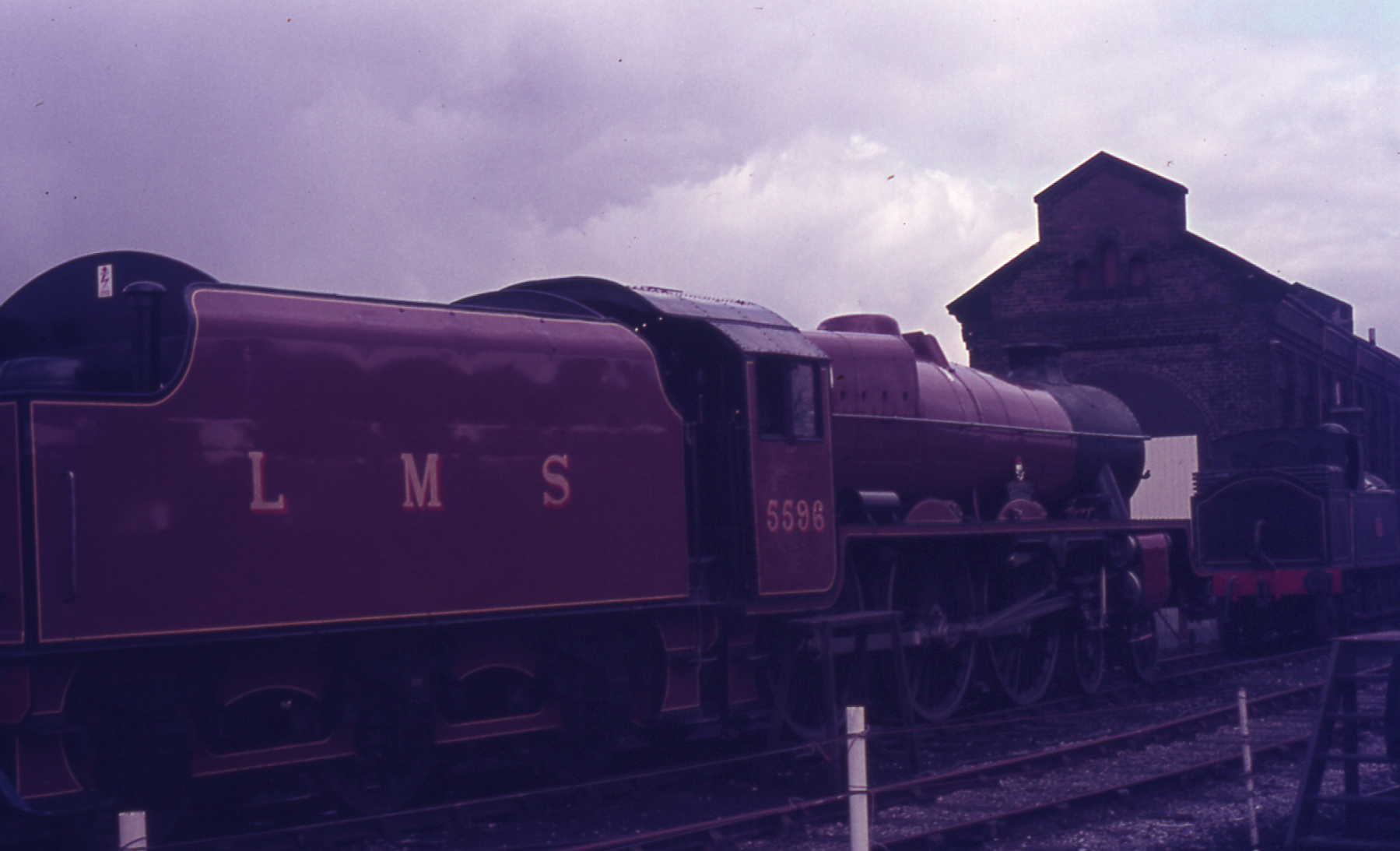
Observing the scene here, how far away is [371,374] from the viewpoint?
8625 mm

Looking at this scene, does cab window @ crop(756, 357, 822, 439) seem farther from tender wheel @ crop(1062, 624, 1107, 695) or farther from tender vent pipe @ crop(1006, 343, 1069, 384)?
tender vent pipe @ crop(1006, 343, 1069, 384)

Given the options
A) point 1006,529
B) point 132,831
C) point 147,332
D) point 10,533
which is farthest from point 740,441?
point 132,831

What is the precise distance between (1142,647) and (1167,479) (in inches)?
636

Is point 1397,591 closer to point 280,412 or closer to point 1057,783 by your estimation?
point 1057,783

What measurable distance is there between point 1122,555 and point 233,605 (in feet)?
34.4

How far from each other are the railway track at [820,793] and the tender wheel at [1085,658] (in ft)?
4.85

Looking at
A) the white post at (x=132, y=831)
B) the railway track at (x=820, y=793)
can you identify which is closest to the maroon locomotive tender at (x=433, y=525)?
the railway track at (x=820, y=793)

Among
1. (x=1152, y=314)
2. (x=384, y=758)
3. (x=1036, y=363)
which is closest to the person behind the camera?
(x=384, y=758)

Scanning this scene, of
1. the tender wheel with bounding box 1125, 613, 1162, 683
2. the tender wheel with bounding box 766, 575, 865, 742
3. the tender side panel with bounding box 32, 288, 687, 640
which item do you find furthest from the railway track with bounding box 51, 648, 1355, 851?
the tender wheel with bounding box 1125, 613, 1162, 683

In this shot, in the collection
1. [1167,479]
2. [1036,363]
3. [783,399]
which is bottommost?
[1167,479]

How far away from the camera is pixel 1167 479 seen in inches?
1243

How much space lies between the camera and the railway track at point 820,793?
832cm

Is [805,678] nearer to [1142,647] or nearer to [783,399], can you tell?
[783,399]

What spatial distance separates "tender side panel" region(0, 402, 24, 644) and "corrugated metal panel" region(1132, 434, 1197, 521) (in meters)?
26.8
